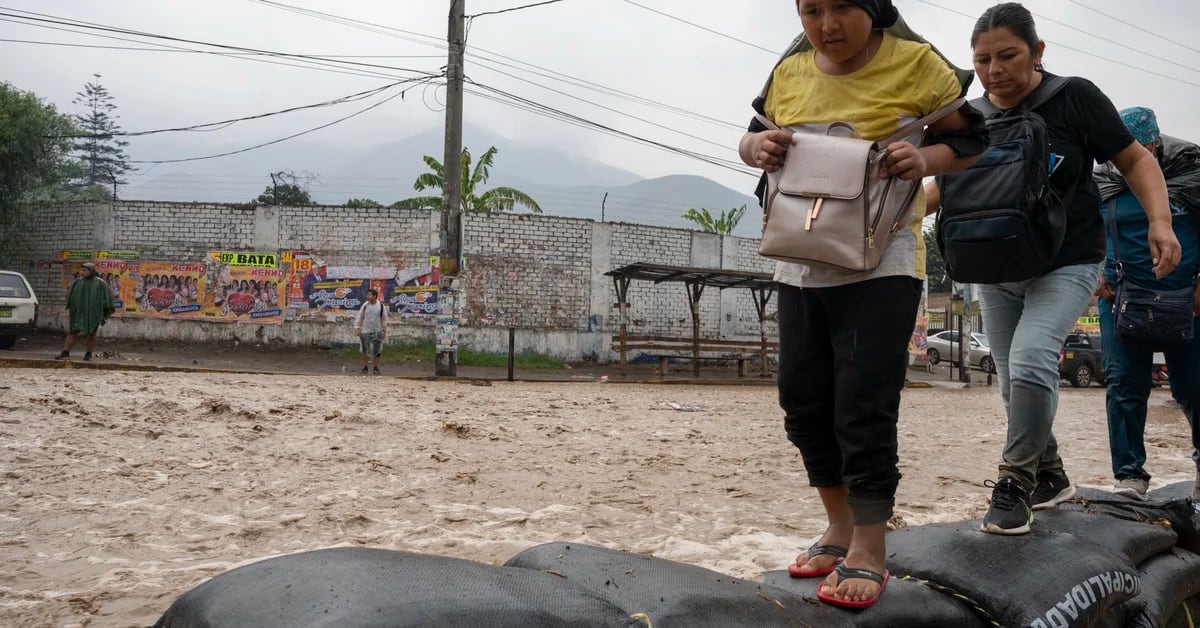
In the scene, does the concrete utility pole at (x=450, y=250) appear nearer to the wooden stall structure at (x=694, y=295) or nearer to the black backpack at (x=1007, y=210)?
the wooden stall structure at (x=694, y=295)

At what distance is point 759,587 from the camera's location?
1.47m

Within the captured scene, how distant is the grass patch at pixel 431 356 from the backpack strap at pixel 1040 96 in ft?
50.9

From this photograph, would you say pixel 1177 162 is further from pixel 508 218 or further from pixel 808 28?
pixel 508 218

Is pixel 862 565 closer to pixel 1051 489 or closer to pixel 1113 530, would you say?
pixel 1113 530

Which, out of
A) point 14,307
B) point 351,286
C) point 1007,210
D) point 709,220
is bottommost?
point 14,307

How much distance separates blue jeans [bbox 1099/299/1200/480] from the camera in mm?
2838

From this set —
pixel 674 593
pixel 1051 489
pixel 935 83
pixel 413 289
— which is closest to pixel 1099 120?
pixel 935 83

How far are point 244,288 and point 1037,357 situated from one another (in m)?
18.6

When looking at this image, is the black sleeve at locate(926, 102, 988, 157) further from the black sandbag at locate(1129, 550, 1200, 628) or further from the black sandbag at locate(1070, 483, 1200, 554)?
the black sandbag at locate(1129, 550, 1200, 628)

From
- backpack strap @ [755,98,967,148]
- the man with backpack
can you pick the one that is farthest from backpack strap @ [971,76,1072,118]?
the man with backpack

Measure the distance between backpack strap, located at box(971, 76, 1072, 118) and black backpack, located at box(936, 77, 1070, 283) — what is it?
0.15 metres

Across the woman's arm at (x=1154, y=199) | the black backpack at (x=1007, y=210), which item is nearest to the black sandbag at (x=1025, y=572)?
the black backpack at (x=1007, y=210)

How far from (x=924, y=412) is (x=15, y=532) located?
869 centimetres

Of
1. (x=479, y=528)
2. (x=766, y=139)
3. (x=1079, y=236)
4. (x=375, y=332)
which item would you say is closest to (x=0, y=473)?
(x=479, y=528)
